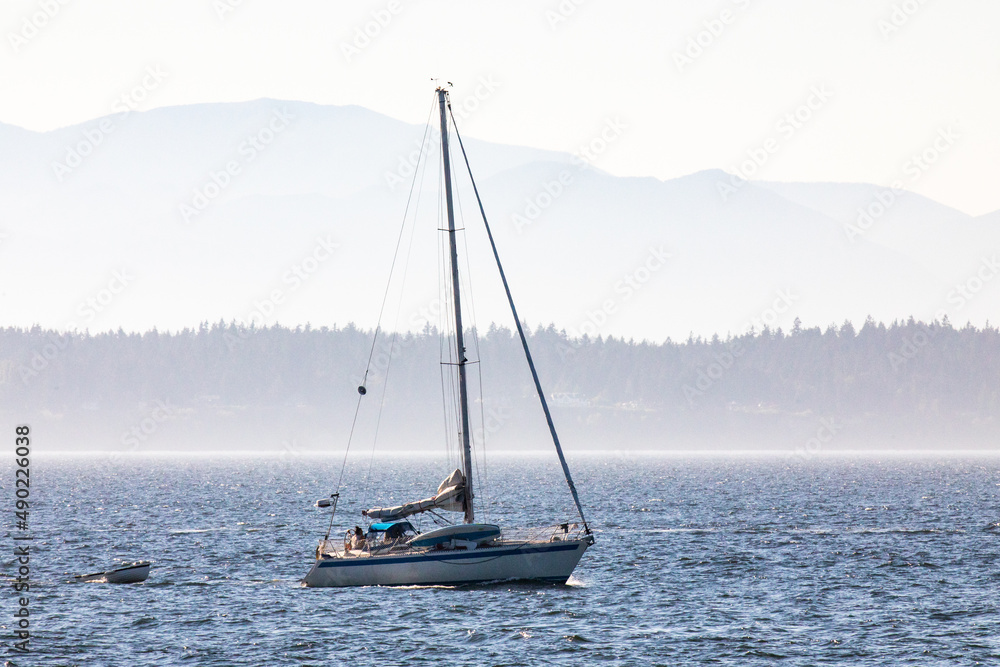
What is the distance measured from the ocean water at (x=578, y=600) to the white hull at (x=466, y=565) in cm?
63

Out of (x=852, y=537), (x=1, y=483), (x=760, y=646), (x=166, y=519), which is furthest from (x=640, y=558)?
(x=1, y=483)

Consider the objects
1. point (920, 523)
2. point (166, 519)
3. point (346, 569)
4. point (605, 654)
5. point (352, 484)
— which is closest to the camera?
point (605, 654)

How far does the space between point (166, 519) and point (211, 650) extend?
5385cm

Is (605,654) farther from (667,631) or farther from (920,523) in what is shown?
(920,523)

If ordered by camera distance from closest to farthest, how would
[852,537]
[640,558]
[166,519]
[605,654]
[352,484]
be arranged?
[605,654] → [640,558] → [852,537] → [166,519] → [352,484]

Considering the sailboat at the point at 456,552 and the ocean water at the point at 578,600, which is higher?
the sailboat at the point at 456,552

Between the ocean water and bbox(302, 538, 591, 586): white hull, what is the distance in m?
0.63

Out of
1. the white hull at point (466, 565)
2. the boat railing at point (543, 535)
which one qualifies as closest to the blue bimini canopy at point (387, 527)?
the white hull at point (466, 565)

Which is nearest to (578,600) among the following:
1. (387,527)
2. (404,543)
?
(404,543)

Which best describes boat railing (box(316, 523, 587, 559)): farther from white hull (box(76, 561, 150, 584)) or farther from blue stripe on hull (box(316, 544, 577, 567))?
white hull (box(76, 561, 150, 584))

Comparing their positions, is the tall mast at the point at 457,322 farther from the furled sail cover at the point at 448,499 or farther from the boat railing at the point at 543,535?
the boat railing at the point at 543,535

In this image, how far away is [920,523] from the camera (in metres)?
85.1

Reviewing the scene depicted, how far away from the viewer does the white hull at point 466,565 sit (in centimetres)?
4931

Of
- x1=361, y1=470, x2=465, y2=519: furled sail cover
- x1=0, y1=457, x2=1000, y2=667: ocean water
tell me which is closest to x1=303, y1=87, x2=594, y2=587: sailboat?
x1=361, y1=470, x2=465, y2=519: furled sail cover
